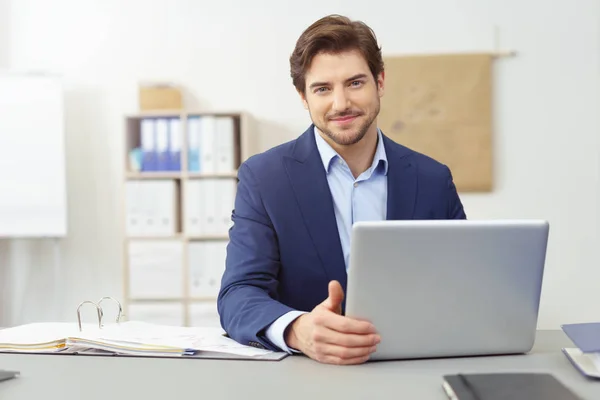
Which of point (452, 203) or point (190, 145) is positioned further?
point (190, 145)

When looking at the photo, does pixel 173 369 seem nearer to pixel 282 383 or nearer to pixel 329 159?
pixel 282 383

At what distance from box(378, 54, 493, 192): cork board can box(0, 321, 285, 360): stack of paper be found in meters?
2.57

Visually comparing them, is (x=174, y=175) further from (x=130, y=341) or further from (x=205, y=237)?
(x=130, y=341)

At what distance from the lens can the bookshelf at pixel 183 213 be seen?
3639mm

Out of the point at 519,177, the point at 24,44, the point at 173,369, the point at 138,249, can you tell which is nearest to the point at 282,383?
the point at 173,369

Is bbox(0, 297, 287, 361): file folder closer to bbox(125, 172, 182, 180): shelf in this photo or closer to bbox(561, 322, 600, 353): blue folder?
bbox(561, 322, 600, 353): blue folder

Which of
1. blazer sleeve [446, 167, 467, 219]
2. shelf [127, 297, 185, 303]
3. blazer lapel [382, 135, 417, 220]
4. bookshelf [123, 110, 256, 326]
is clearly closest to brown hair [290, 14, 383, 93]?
blazer lapel [382, 135, 417, 220]

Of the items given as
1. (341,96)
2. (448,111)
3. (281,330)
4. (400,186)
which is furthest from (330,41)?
(448,111)

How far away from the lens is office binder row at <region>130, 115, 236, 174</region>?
363 centimetres

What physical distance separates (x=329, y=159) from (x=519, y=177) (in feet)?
7.90

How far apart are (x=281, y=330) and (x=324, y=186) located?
0.49 metres

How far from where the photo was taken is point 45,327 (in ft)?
5.07

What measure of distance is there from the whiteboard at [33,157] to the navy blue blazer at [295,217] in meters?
2.31

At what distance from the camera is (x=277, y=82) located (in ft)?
13.1
